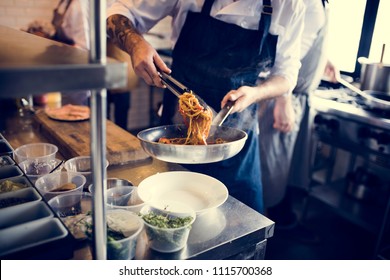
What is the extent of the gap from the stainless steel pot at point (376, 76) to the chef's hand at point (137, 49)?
172 centimetres

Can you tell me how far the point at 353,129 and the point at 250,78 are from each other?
992mm

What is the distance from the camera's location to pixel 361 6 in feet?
9.57

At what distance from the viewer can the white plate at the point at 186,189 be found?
3.66ft

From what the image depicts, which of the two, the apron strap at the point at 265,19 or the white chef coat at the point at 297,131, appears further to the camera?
the white chef coat at the point at 297,131

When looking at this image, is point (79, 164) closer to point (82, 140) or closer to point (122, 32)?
point (82, 140)

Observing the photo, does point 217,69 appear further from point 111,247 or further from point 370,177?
point 370,177

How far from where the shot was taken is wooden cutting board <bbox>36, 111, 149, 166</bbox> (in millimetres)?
1435

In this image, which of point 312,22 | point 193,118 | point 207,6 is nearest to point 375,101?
point 312,22

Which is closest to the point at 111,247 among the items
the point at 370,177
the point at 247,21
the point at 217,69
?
the point at 217,69

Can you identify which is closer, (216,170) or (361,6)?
(216,170)

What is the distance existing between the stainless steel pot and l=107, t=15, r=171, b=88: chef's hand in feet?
5.63

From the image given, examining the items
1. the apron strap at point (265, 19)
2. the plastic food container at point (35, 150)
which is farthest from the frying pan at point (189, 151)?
the apron strap at point (265, 19)

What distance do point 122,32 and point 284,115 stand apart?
1.28 meters

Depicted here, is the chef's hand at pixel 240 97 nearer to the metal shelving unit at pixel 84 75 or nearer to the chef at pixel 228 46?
the chef at pixel 228 46
